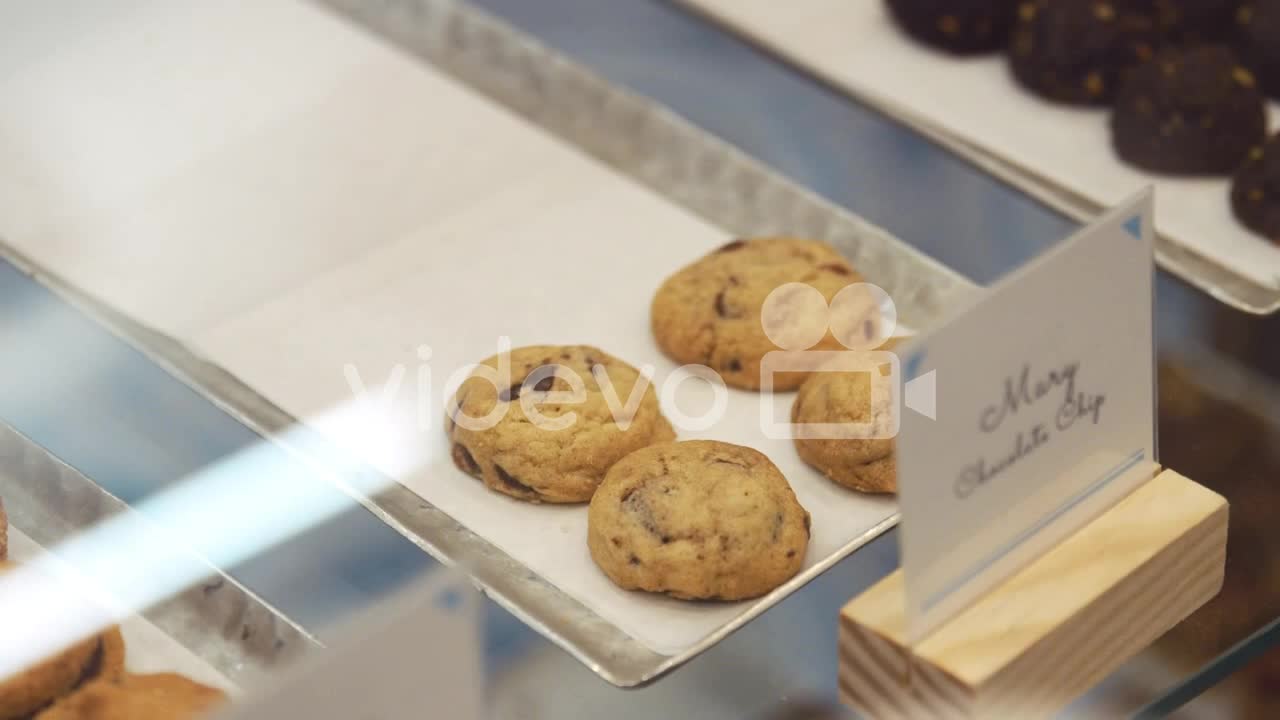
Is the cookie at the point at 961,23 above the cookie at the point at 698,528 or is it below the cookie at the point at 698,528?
above

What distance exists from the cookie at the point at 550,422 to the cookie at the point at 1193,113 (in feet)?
1.90

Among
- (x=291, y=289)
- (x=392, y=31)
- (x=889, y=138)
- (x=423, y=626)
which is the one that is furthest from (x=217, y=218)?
(x=423, y=626)

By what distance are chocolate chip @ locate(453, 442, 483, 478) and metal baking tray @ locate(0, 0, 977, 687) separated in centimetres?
5

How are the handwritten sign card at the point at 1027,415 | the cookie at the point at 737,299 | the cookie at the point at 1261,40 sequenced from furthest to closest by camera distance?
the cookie at the point at 1261,40 < the cookie at the point at 737,299 < the handwritten sign card at the point at 1027,415

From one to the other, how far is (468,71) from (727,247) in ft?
1.48

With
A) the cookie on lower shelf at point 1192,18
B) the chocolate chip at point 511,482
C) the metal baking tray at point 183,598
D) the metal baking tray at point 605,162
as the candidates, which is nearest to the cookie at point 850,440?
the metal baking tray at point 605,162

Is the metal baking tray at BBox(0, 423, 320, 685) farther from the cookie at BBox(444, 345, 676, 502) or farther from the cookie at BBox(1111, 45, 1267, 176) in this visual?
the cookie at BBox(1111, 45, 1267, 176)

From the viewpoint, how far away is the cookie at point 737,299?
132cm

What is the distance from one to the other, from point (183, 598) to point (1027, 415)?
52 centimetres

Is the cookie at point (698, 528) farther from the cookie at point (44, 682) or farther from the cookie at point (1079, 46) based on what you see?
the cookie at point (1079, 46)

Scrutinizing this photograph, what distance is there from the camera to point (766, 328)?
1322 mm

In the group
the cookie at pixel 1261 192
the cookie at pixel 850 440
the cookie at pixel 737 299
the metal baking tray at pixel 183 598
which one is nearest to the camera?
the metal baking tray at pixel 183 598

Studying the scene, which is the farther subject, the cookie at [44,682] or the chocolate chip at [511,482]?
the chocolate chip at [511,482]

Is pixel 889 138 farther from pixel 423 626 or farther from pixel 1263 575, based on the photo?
pixel 423 626
